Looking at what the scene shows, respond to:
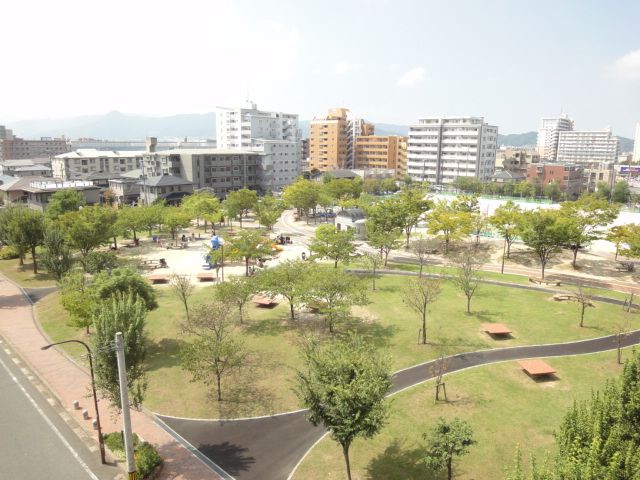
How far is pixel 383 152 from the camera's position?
516ft

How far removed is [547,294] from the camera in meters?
43.3

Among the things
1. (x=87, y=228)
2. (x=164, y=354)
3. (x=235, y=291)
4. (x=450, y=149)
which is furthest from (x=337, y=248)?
(x=450, y=149)

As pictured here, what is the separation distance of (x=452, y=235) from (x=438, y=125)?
88909 mm

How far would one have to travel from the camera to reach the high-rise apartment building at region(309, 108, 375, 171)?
158750 millimetres

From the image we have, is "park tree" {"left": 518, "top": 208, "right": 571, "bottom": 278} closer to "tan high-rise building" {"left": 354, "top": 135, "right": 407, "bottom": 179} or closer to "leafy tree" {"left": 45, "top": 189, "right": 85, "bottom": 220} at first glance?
"leafy tree" {"left": 45, "top": 189, "right": 85, "bottom": 220}

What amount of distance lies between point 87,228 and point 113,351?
34342 millimetres

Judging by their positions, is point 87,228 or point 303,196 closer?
point 87,228

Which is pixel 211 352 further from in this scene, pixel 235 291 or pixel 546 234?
pixel 546 234

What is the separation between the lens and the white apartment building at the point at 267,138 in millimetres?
122819

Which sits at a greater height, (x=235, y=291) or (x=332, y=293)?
(x=332, y=293)

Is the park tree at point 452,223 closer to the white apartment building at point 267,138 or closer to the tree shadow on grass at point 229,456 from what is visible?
the tree shadow on grass at point 229,456

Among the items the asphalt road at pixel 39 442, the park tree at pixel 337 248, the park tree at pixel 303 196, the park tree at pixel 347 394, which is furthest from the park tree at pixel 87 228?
the park tree at pixel 347 394

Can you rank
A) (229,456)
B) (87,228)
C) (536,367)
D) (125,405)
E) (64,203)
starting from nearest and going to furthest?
(125,405)
(229,456)
(536,367)
(87,228)
(64,203)

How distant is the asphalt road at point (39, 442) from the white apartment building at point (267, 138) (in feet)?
313
